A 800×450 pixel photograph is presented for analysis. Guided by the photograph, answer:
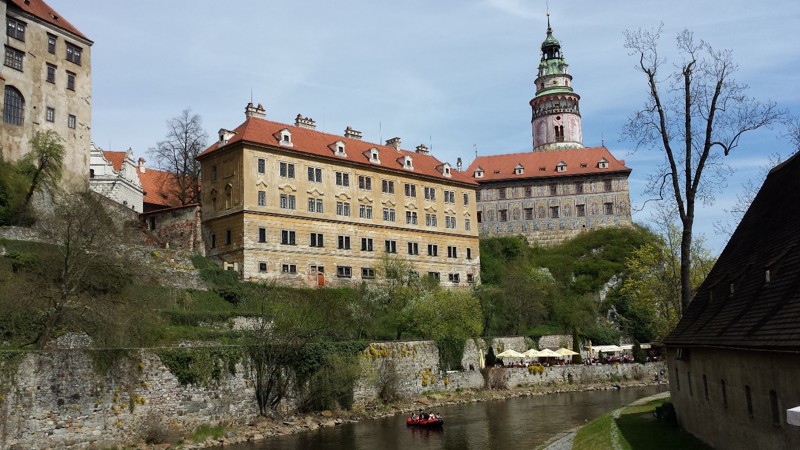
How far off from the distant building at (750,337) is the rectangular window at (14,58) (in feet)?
138

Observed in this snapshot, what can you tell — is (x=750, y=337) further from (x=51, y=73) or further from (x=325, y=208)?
(x=51, y=73)

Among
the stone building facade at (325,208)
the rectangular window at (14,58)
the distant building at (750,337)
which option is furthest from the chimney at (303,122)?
the distant building at (750,337)

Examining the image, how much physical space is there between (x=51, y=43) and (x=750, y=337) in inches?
1896

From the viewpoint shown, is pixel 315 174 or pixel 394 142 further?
pixel 394 142

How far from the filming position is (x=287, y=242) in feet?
172

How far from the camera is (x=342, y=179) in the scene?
2244 inches

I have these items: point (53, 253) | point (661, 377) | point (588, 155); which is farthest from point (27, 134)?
point (588, 155)

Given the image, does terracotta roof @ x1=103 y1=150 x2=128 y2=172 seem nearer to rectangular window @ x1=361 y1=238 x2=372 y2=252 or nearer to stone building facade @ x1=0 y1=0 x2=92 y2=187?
stone building facade @ x1=0 y1=0 x2=92 y2=187

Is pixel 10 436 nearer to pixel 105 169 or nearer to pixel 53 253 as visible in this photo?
pixel 53 253

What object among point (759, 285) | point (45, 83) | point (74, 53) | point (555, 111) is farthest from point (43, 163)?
point (555, 111)

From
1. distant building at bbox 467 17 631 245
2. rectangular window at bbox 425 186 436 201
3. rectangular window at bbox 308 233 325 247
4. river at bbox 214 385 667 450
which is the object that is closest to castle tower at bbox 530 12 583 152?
distant building at bbox 467 17 631 245

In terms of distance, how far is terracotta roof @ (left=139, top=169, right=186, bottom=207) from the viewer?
63.7m

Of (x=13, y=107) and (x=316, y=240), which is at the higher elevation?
(x=13, y=107)

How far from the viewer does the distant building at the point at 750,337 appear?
1302 cm
